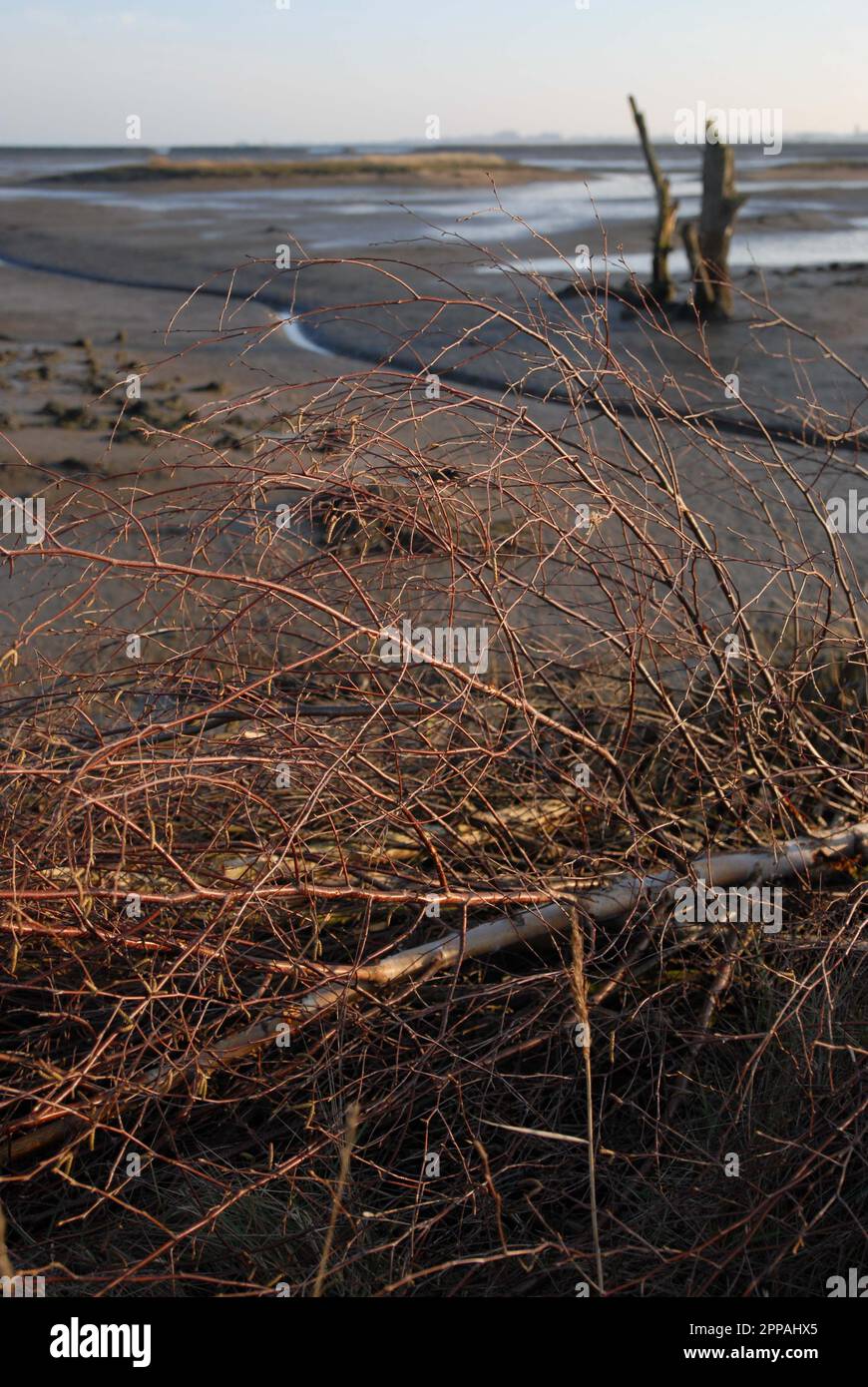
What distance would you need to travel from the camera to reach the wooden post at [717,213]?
12211mm

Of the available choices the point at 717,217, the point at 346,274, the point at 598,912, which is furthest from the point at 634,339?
the point at 598,912

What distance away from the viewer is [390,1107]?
2439mm

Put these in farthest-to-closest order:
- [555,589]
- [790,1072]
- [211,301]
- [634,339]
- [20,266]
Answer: [20,266]
[211,301]
[634,339]
[555,589]
[790,1072]

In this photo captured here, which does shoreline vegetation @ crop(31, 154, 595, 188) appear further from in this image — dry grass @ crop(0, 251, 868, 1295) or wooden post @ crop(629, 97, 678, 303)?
dry grass @ crop(0, 251, 868, 1295)

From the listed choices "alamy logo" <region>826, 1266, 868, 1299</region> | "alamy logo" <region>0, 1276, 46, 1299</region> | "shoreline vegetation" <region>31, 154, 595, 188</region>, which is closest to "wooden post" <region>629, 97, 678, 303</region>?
"alamy logo" <region>826, 1266, 868, 1299</region>

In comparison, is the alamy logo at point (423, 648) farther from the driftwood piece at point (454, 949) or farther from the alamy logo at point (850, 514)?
the alamy logo at point (850, 514)

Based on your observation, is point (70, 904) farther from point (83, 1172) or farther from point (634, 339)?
point (634, 339)

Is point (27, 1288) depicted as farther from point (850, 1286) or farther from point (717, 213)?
point (717, 213)

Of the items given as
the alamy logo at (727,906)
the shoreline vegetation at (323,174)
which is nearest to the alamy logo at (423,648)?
the alamy logo at (727,906)

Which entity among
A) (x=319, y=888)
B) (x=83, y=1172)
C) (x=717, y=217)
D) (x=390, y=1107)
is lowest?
(x=83, y=1172)
